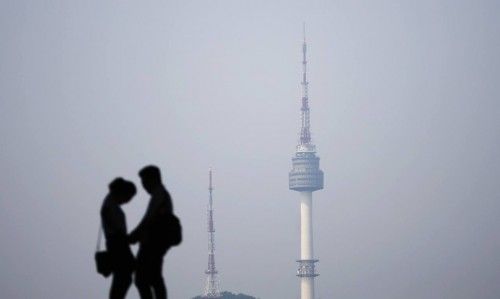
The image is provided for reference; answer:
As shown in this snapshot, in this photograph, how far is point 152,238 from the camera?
78.4 feet

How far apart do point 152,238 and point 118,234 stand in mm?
738

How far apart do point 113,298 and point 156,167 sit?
2710mm

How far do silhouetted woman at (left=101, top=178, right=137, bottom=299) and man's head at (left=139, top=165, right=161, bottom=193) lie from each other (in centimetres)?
26

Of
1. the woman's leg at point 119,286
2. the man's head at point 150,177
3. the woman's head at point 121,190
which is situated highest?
the man's head at point 150,177

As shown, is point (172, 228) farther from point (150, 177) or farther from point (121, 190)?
point (121, 190)

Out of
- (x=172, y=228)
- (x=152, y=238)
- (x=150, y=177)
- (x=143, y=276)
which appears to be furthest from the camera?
(x=150, y=177)

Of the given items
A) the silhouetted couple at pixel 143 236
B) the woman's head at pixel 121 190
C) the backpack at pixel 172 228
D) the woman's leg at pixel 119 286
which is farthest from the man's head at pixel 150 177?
the woman's leg at pixel 119 286

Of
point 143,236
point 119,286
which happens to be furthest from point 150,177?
point 119,286

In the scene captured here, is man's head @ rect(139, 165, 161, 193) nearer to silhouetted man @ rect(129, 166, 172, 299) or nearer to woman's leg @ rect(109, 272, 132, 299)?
silhouetted man @ rect(129, 166, 172, 299)

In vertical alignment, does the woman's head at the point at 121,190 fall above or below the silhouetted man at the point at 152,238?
above

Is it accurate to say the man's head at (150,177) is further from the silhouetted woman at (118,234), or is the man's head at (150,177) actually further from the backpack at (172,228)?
the backpack at (172,228)

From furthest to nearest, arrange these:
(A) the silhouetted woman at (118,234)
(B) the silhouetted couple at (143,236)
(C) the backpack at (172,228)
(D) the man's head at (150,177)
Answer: (D) the man's head at (150,177) → (A) the silhouetted woman at (118,234) → (B) the silhouetted couple at (143,236) → (C) the backpack at (172,228)

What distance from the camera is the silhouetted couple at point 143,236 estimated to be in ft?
78.2

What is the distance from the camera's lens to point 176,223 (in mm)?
23672
